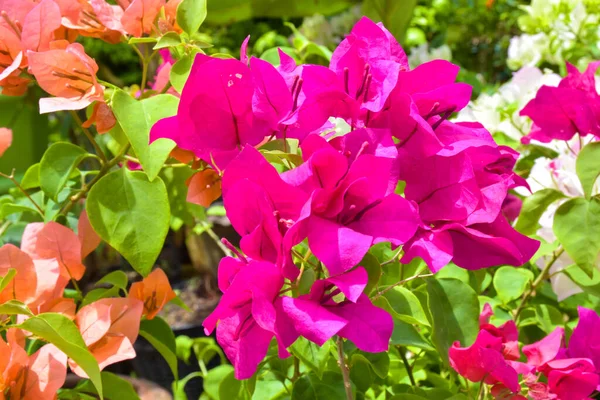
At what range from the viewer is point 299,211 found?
1.06 feet

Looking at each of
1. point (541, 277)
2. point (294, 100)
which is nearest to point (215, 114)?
point (294, 100)

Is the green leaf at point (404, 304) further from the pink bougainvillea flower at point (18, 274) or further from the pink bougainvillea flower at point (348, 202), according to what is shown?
the pink bougainvillea flower at point (18, 274)

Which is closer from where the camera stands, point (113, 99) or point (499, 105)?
point (113, 99)

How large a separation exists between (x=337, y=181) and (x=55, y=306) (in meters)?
0.25

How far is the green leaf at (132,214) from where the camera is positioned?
0.42 metres

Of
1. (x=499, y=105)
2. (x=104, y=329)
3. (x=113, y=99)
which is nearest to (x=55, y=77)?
(x=113, y=99)

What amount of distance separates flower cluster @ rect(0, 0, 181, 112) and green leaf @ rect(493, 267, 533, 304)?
1.15 feet

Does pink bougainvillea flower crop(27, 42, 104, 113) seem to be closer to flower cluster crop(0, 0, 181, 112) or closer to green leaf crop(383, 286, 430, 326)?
flower cluster crop(0, 0, 181, 112)

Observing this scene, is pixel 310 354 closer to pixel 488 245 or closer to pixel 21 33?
pixel 488 245

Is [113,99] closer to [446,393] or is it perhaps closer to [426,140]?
[426,140]

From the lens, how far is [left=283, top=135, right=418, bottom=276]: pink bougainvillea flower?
0.31m

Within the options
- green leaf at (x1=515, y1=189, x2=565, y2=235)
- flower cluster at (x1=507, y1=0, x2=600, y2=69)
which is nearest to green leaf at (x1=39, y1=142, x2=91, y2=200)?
green leaf at (x1=515, y1=189, x2=565, y2=235)

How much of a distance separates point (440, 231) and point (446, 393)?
21 centimetres

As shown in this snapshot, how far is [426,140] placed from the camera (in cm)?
35
